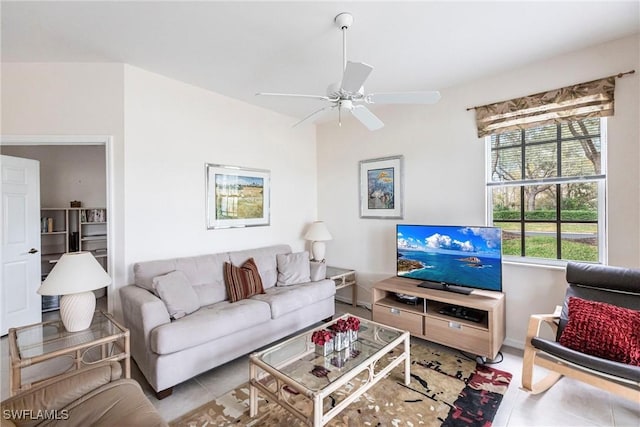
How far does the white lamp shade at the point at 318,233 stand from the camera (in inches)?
160

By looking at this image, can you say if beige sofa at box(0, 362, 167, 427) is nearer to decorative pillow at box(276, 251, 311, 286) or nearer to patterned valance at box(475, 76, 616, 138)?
decorative pillow at box(276, 251, 311, 286)

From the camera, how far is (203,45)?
239cm

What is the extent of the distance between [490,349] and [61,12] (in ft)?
13.5

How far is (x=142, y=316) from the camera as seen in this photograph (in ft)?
7.06

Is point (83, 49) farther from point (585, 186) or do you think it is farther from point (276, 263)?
point (585, 186)

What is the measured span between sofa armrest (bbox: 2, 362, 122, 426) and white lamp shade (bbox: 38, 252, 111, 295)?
0.69 m

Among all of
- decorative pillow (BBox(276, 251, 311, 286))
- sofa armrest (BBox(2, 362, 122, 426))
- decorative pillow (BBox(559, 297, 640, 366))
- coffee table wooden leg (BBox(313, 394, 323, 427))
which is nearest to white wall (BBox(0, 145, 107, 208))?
decorative pillow (BBox(276, 251, 311, 286))

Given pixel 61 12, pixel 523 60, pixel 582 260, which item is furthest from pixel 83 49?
pixel 582 260

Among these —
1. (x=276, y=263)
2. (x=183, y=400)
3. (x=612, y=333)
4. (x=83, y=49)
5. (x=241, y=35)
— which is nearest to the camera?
(x=612, y=333)

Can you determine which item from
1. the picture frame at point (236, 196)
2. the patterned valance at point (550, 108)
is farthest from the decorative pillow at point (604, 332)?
the picture frame at point (236, 196)

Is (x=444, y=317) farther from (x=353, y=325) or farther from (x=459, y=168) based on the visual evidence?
(x=459, y=168)

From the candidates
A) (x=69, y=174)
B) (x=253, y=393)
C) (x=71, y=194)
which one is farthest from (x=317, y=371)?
(x=69, y=174)

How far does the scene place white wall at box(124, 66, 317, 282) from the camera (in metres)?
2.79

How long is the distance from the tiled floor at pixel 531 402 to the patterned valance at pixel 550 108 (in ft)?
7.10
